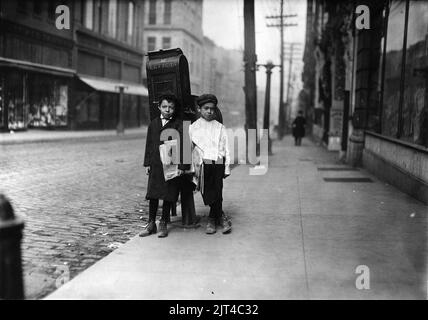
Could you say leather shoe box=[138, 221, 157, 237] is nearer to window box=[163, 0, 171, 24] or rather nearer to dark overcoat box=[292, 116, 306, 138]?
dark overcoat box=[292, 116, 306, 138]

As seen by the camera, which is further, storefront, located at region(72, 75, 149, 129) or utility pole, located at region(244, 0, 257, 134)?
storefront, located at region(72, 75, 149, 129)

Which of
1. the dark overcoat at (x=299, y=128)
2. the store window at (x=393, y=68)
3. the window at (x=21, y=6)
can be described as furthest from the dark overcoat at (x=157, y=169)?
the window at (x=21, y=6)

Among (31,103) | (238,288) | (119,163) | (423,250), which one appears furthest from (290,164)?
(31,103)

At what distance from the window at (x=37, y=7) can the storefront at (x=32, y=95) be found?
2.74 metres

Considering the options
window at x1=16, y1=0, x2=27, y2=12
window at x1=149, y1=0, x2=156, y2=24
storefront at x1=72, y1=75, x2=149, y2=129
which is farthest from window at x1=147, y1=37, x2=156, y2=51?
window at x1=16, y1=0, x2=27, y2=12

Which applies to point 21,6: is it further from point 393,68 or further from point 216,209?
point 216,209

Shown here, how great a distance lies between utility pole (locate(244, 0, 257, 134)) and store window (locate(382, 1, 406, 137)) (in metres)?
5.06

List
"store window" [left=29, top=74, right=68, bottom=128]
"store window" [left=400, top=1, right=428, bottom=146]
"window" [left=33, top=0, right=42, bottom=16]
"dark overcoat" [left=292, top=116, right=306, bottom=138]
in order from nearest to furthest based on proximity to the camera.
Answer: "store window" [left=400, top=1, right=428, bottom=146]
"window" [left=33, top=0, right=42, bottom=16]
"dark overcoat" [left=292, top=116, right=306, bottom=138]
"store window" [left=29, top=74, right=68, bottom=128]

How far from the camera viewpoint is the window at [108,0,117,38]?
117 ft

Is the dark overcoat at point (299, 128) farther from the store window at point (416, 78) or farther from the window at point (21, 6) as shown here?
the store window at point (416, 78)

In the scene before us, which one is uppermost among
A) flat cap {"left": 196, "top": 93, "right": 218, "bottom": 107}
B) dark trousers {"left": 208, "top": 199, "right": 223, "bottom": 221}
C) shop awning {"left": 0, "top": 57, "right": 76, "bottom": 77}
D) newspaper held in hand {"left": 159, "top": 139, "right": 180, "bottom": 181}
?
shop awning {"left": 0, "top": 57, "right": 76, "bottom": 77}

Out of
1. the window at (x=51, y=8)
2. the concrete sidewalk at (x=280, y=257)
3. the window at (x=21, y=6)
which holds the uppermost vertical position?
the window at (x=51, y=8)

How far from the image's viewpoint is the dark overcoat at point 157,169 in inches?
226

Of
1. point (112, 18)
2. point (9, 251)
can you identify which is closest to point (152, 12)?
point (112, 18)
